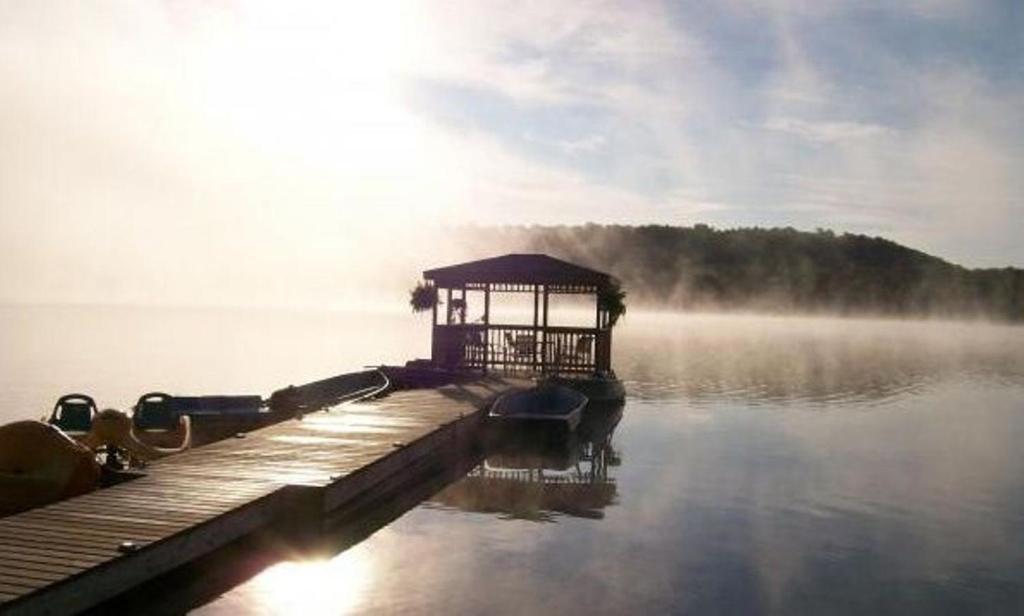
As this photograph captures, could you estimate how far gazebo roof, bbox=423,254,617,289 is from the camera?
30.4m

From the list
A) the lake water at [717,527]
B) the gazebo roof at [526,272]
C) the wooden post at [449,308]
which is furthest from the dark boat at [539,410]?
the wooden post at [449,308]

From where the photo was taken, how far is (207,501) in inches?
479

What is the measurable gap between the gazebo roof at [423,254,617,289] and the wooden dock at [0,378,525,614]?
352 inches

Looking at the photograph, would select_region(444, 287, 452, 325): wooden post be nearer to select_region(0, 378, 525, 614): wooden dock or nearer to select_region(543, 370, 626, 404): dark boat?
select_region(543, 370, 626, 404): dark boat

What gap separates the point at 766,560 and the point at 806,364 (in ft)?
189

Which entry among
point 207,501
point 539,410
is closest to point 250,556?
point 207,501

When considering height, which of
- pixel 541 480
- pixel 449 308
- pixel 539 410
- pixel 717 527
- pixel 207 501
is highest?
pixel 449 308

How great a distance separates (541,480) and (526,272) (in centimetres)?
1142

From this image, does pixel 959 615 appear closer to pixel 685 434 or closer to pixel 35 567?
pixel 35 567

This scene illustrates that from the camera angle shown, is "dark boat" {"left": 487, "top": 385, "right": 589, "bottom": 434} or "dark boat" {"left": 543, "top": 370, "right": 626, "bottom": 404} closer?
"dark boat" {"left": 487, "top": 385, "right": 589, "bottom": 434}

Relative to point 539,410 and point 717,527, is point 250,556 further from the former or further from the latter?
point 539,410

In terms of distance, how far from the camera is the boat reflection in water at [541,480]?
17.3 m

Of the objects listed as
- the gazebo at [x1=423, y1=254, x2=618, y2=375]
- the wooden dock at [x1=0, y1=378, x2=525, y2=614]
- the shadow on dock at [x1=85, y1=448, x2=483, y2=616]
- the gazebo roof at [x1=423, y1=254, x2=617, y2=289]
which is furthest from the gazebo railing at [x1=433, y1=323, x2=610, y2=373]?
the shadow on dock at [x1=85, y1=448, x2=483, y2=616]

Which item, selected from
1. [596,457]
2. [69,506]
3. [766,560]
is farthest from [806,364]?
[69,506]
